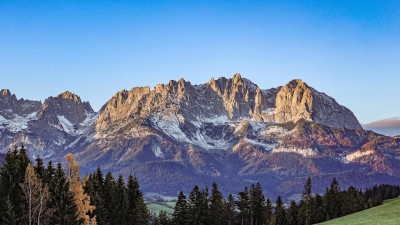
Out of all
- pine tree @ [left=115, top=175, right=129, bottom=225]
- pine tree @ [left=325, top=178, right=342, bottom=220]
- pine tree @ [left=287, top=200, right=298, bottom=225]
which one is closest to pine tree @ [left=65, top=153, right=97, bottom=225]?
pine tree @ [left=115, top=175, right=129, bottom=225]

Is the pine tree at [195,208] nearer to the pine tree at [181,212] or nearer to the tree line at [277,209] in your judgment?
the pine tree at [181,212]

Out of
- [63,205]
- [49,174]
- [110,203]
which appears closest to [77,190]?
[63,205]

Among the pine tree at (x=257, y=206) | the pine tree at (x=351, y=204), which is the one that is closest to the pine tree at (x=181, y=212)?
the pine tree at (x=257, y=206)

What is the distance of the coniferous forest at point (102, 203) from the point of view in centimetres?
7119

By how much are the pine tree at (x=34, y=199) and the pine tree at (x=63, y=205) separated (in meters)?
1.72

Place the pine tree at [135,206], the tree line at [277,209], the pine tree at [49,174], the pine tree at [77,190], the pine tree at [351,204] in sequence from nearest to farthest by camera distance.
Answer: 1. the pine tree at [77,190]
2. the pine tree at [49,174]
3. the pine tree at [135,206]
4. the tree line at [277,209]
5. the pine tree at [351,204]

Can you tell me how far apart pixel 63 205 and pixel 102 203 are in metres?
28.4

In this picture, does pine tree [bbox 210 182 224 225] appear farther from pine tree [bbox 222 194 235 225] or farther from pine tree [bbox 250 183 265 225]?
pine tree [bbox 250 183 265 225]

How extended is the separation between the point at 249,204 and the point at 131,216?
49269 millimetres

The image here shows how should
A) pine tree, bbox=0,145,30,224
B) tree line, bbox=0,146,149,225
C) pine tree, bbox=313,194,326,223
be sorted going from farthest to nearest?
pine tree, bbox=313,194,326,223, pine tree, bbox=0,145,30,224, tree line, bbox=0,146,149,225

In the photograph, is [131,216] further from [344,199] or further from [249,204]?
[344,199]

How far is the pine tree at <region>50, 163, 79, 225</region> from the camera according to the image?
73.4 meters

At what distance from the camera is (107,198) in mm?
106625

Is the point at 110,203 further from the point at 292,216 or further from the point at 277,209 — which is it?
the point at 277,209
